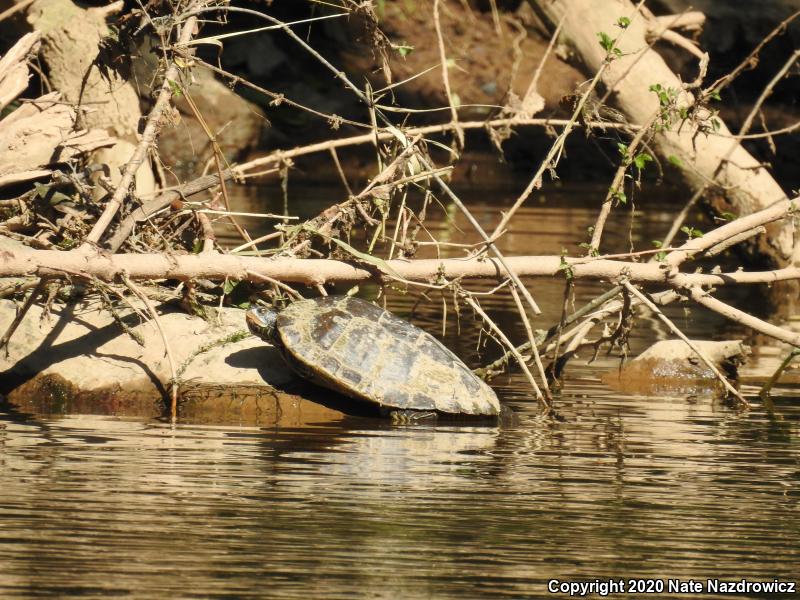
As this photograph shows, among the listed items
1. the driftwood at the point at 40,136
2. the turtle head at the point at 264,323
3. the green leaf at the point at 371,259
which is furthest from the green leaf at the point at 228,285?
the driftwood at the point at 40,136

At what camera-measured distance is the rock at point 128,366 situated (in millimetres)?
6730

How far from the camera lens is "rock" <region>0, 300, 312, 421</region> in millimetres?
6730

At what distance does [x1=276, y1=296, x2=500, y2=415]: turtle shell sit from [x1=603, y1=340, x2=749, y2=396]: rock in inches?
63.0

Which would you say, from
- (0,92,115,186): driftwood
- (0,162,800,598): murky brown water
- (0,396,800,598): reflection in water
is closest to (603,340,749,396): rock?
(0,162,800,598): murky brown water

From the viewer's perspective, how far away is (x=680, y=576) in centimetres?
414

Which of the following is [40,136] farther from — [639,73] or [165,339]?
[639,73]

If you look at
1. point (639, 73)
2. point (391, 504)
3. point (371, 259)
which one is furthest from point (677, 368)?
point (391, 504)

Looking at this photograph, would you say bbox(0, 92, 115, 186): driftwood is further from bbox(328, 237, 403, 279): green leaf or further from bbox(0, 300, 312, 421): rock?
bbox(328, 237, 403, 279): green leaf

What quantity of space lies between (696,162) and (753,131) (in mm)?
10901

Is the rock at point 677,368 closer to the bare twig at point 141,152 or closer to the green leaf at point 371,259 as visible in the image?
the green leaf at point 371,259

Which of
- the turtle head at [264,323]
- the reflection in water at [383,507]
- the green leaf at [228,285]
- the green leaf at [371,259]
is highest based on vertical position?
the green leaf at [371,259]

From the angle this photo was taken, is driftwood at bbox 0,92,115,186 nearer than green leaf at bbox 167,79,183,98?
No

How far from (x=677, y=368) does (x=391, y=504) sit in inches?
151

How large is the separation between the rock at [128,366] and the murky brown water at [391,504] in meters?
0.37
